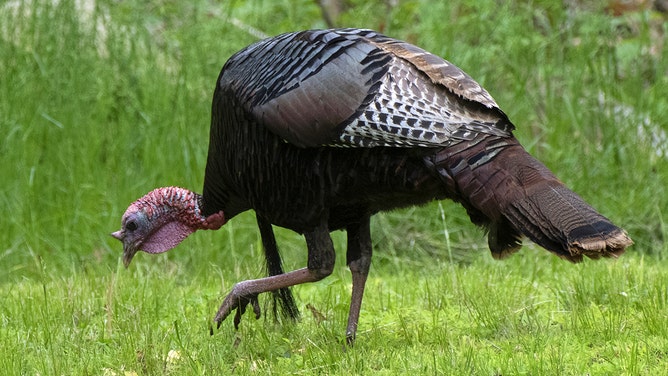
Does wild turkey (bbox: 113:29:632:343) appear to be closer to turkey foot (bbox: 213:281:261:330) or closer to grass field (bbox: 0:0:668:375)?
turkey foot (bbox: 213:281:261:330)


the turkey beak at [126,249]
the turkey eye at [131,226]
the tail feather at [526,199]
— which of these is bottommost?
the turkey beak at [126,249]

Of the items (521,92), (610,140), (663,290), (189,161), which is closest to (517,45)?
(521,92)

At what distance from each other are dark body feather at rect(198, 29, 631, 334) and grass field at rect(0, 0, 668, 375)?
600 millimetres

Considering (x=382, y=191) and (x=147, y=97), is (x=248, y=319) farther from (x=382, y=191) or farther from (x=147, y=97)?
(x=147, y=97)

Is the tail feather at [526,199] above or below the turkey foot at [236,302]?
above

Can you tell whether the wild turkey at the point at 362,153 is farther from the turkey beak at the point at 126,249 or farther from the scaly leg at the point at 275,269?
the turkey beak at the point at 126,249

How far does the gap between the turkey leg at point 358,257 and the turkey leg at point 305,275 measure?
206 millimetres

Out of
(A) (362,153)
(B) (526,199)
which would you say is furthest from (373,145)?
(B) (526,199)

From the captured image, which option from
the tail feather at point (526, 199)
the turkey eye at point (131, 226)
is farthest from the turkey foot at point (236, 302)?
the tail feather at point (526, 199)

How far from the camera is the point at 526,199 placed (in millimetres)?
3639

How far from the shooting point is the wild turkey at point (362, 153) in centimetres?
366

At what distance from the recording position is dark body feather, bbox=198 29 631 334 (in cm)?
365

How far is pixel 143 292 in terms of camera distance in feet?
16.3

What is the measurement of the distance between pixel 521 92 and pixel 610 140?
0.74 meters
